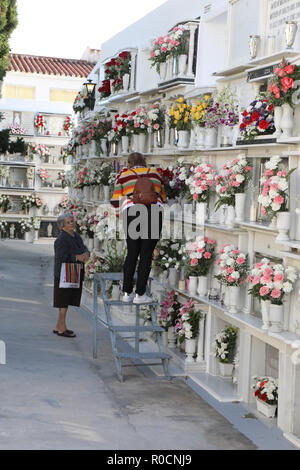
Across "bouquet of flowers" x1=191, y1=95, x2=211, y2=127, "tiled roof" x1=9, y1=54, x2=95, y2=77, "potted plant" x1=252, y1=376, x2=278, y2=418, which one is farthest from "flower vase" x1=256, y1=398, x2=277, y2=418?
"tiled roof" x1=9, y1=54, x2=95, y2=77

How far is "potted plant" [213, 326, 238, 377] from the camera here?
9.48 m

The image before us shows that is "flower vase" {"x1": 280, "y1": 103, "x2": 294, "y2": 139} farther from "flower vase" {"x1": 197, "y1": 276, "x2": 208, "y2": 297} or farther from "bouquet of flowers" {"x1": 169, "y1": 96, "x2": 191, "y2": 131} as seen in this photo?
"bouquet of flowers" {"x1": 169, "y1": 96, "x2": 191, "y2": 131}

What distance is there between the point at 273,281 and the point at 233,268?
1162mm

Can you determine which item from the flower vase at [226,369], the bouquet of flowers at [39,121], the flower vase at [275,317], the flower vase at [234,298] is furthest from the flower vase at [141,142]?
the bouquet of flowers at [39,121]

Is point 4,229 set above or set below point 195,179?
below

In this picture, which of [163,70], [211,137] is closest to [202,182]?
[211,137]

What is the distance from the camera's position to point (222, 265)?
877 cm

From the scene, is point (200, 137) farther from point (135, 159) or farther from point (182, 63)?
point (182, 63)

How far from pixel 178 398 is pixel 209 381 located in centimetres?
80

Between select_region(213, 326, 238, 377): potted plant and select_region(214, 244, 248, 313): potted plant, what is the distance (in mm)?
815

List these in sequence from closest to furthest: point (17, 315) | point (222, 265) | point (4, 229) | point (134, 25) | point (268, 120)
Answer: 1. point (268, 120)
2. point (222, 265)
3. point (17, 315)
4. point (134, 25)
5. point (4, 229)

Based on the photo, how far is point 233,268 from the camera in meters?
8.64

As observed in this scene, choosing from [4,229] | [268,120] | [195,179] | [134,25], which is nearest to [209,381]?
[195,179]
